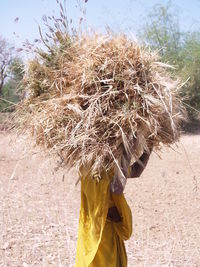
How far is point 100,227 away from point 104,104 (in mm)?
724

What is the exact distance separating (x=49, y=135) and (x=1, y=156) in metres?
7.28

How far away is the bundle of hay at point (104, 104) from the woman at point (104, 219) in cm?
13

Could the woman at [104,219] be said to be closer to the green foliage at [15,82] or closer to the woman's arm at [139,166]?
the woman's arm at [139,166]

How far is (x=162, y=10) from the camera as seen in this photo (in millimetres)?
15898

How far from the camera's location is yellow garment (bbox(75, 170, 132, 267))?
234 cm

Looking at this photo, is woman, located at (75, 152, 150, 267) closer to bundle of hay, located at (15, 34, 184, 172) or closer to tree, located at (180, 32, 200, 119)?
bundle of hay, located at (15, 34, 184, 172)

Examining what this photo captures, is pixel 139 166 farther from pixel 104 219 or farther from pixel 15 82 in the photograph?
pixel 15 82

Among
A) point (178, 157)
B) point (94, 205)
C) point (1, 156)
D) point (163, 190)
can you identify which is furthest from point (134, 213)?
point (1, 156)

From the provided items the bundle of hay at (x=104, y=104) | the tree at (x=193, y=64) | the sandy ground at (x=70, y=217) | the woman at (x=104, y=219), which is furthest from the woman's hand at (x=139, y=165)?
the tree at (x=193, y=64)

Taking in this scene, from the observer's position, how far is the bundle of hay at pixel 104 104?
220 centimetres

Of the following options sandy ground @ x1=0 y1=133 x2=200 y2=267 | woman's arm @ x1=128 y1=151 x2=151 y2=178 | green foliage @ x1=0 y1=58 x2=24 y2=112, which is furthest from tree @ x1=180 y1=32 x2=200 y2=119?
woman's arm @ x1=128 y1=151 x2=151 y2=178

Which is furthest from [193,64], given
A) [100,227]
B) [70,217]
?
[100,227]

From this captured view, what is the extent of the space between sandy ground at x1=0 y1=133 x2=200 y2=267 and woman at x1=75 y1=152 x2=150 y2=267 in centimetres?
26

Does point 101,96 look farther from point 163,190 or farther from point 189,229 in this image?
point 163,190
